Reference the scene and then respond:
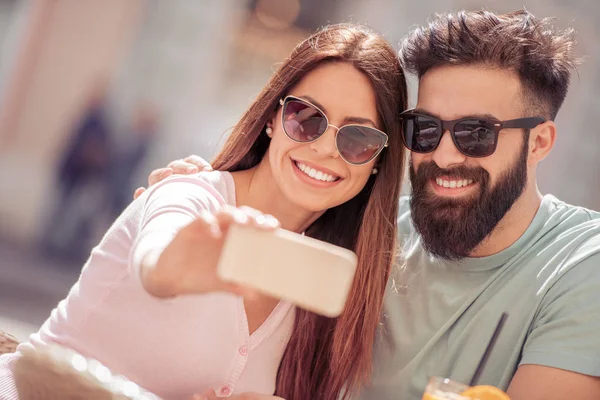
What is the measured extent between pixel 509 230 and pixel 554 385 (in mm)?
557

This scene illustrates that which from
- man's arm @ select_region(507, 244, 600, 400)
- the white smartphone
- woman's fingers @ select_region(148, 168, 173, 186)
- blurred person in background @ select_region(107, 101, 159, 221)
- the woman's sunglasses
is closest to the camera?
the white smartphone

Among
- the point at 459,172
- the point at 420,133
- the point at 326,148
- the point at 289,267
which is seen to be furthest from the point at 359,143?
the point at 289,267

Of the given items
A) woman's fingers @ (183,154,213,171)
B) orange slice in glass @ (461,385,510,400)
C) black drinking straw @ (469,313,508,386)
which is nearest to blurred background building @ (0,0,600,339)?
woman's fingers @ (183,154,213,171)

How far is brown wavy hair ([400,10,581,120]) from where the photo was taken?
2.31m

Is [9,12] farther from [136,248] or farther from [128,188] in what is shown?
[136,248]

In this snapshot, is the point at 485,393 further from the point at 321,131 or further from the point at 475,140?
the point at 475,140

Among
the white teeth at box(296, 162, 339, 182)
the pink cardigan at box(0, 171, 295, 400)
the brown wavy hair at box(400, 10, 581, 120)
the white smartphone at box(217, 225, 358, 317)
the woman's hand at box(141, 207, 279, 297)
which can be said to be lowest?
the pink cardigan at box(0, 171, 295, 400)

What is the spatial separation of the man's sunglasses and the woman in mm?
65

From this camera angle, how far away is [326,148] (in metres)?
2.01

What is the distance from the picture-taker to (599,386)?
192cm

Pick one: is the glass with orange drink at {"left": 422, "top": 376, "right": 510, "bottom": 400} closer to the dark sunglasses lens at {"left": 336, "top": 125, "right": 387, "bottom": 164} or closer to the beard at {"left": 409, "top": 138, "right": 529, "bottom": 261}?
the dark sunglasses lens at {"left": 336, "top": 125, "right": 387, "bottom": 164}

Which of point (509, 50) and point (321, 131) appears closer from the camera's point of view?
point (321, 131)

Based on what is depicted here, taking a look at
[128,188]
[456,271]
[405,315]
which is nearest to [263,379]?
[405,315]

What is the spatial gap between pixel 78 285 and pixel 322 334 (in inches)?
29.1
